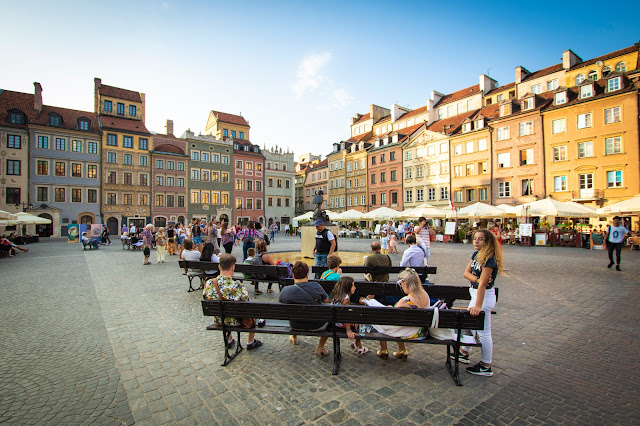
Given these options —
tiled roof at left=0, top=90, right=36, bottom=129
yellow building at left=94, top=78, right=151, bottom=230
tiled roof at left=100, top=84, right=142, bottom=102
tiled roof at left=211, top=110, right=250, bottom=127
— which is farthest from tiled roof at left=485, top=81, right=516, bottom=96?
tiled roof at left=0, top=90, right=36, bottom=129

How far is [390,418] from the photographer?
10.5 feet

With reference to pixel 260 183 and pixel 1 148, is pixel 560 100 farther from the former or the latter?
pixel 1 148

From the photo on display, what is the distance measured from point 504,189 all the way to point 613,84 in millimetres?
12083

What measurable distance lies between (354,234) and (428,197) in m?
12.9

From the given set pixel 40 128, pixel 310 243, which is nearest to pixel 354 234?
pixel 310 243

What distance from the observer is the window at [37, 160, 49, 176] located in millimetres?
38375

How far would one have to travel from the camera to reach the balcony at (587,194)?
2806 cm

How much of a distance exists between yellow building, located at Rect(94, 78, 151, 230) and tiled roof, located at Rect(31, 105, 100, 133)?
93 centimetres

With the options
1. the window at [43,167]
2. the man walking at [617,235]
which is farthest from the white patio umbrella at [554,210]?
the window at [43,167]

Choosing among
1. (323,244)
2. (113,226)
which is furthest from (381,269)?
(113,226)

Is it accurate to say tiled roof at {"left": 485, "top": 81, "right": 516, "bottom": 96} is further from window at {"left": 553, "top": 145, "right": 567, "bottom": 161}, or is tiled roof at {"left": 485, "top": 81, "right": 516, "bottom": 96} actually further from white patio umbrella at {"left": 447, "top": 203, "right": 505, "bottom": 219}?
white patio umbrella at {"left": 447, "top": 203, "right": 505, "bottom": 219}

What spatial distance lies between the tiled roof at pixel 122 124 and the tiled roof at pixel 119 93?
127 inches

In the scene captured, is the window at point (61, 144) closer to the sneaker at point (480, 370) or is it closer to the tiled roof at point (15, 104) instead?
the tiled roof at point (15, 104)

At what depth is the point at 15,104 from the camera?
39.0 metres
